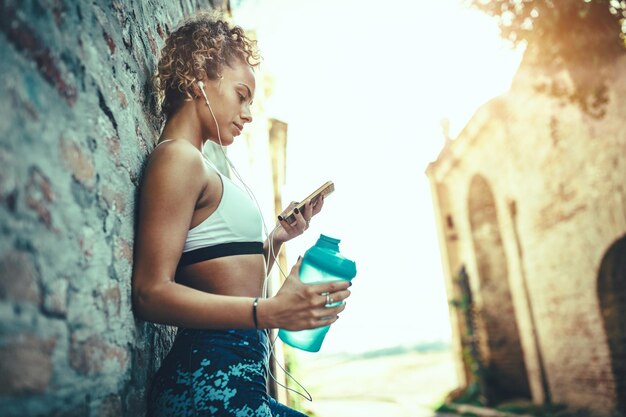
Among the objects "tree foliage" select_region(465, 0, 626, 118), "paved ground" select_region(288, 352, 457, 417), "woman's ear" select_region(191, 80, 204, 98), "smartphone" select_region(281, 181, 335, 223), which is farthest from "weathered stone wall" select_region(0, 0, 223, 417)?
"paved ground" select_region(288, 352, 457, 417)

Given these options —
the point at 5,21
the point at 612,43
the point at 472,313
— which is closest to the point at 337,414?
the point at 472,313

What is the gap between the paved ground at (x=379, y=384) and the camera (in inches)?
483

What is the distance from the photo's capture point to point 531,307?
10.7 meters

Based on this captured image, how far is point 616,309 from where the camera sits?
7.76 meters

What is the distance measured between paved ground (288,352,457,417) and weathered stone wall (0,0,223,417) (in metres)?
6.92

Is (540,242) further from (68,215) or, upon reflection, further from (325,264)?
(68,215)

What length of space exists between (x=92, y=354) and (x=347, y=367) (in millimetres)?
24744

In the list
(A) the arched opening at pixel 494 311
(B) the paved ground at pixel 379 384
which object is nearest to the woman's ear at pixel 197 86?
(B) the paved ground at pixel 379 384

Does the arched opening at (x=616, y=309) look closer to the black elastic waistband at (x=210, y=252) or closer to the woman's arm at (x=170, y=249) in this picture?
the black elastic waistband at (x=210, y=252)

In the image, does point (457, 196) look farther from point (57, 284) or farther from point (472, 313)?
point (57, 284)

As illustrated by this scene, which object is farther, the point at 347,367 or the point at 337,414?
the point at 347,367

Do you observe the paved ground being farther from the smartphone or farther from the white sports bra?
the white sports bra

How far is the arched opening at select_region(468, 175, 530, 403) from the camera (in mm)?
11953

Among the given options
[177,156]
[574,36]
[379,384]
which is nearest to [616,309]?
[574,36]
